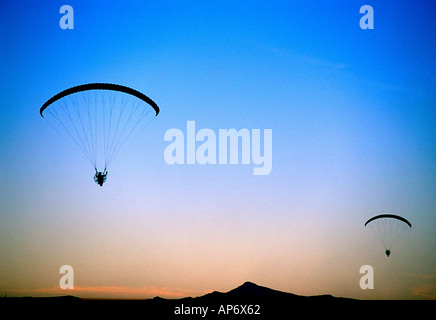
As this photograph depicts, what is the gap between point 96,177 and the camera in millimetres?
19938

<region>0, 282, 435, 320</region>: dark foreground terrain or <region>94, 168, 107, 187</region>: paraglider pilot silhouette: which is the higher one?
<region>94, 168, 107, 187</region>: paraglider pilot silhouette

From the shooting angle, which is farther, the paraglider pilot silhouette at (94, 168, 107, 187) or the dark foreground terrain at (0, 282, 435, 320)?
the dark foreground terrain at (0, 282, 435, 320)
